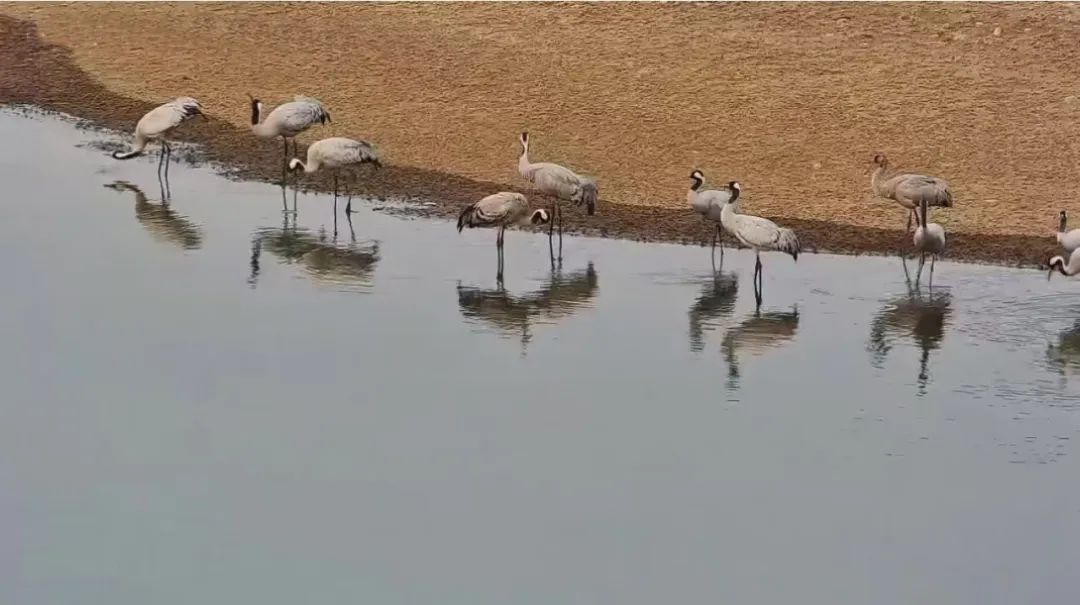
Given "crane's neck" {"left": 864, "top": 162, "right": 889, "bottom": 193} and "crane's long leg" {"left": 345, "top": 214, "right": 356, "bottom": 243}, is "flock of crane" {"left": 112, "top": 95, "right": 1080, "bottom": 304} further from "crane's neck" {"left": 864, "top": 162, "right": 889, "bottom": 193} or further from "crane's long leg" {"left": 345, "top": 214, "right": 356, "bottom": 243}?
"crane's long leg" {"left": 345, "top": 214, "right": 356, "bottom": 243}

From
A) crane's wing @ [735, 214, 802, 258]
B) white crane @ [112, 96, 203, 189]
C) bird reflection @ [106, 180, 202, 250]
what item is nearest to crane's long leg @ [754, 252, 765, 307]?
crane's wing @ [735, 214, 802, 258]

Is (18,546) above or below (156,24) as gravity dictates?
below

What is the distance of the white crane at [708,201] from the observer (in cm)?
1475

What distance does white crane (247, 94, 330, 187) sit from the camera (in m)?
17.2

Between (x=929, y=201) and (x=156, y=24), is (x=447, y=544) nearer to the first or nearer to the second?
(x=929, y=201)

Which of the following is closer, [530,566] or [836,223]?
[530,566]

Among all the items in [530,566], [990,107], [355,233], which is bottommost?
[530,566]

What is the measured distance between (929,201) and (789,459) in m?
5.46

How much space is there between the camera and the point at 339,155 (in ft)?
52.7

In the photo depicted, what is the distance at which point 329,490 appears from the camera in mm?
9492

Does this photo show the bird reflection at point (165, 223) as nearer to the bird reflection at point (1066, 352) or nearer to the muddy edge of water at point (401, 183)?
the muddy edge of water at point (401, 183)

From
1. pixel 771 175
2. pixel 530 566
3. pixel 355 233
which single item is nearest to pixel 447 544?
pixel 530 566

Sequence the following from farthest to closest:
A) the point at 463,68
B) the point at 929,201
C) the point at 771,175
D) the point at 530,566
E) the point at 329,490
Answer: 1. the point at 463,68
2. the point at 771,175
3. the point at 929,201
4. the point at 329,490
5. the point at 530,566

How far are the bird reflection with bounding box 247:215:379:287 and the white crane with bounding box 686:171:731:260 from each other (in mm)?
2643
